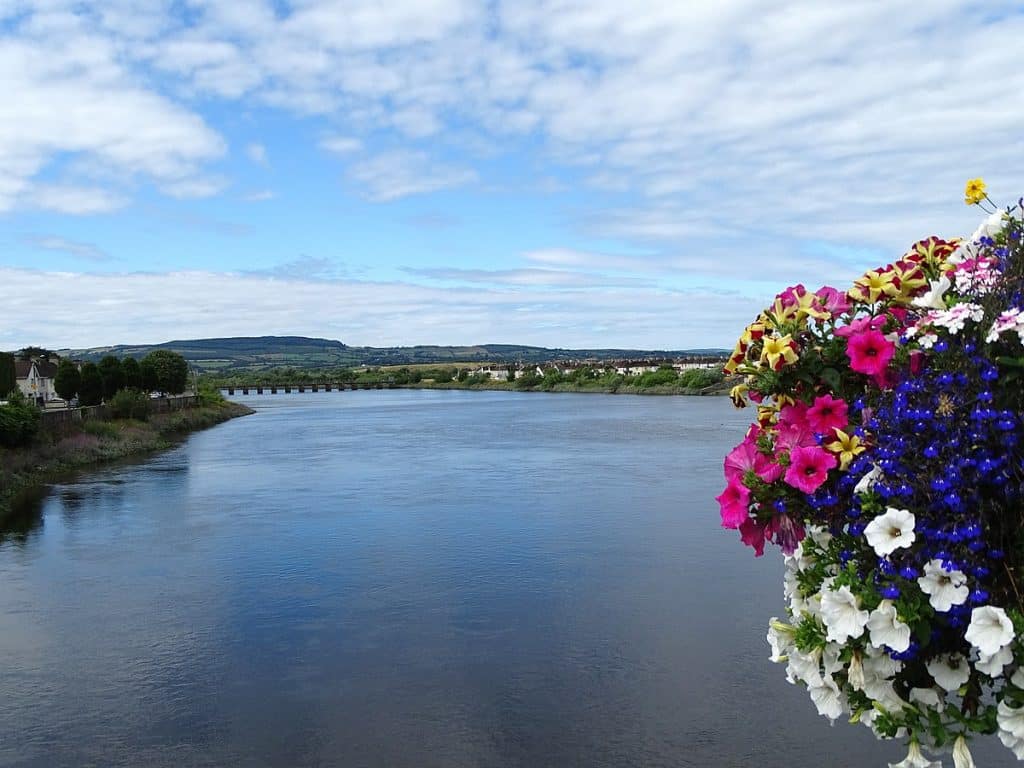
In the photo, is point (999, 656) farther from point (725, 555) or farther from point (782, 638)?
point (725, 555)

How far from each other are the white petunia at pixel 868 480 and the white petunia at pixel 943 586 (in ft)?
0.88

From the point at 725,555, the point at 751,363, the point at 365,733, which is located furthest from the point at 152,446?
the point at 751,363

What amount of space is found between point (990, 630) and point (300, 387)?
130 meters

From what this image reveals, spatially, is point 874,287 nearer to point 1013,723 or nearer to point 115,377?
point 1013,723

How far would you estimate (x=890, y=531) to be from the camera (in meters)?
2.41

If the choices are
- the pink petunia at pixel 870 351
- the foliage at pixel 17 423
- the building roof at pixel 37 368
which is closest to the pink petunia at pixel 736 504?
the pink petunia at pixel 870 351

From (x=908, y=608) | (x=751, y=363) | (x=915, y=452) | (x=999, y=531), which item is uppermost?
(x=751, y=363)

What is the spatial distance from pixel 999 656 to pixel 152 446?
121ft

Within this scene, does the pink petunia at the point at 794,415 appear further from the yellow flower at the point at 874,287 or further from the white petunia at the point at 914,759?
the white petunia at the point at 914,759

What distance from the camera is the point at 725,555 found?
13828 millimetres

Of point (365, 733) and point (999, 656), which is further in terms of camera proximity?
point (365, 733)

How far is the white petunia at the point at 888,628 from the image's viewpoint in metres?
2.36

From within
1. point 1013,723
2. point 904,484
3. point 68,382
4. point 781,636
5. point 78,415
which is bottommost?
point 78,415

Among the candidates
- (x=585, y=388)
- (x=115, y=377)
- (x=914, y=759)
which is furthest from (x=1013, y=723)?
(x=585, y=388)
